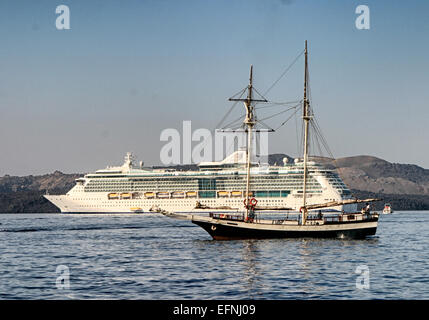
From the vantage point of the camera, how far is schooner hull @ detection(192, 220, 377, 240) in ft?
223

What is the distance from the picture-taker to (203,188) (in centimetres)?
17788

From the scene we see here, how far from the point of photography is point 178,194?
17812 centimetres

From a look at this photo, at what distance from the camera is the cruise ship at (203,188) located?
16800cm

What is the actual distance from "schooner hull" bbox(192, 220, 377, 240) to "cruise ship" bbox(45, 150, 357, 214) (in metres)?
92.1

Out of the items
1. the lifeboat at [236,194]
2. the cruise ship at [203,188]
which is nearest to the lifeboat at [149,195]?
the cruise ship at [203,188]

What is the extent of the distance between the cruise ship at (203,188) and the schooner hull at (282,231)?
302 ft

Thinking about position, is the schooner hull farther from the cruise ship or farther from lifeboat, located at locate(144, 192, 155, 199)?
lifeboat, located at locate(144, 192, 155, 199)

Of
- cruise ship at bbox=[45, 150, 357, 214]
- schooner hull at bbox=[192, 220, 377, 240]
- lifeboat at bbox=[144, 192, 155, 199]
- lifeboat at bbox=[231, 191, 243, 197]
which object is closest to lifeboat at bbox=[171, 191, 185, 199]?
cruise ship at bbox=[45, 150, 357, 214]

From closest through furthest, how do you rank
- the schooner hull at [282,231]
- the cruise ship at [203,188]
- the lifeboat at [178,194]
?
the schooner hull at [282,231], the cruise ship at [203,188], the lifeboat at [178,194]

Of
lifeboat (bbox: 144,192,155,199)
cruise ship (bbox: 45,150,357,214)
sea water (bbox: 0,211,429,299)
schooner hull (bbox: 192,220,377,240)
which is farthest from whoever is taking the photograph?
lifeboat (bbox: 144,192,155,199)

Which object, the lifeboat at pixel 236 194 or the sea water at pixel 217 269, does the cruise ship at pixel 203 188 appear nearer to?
the lifeboat at pixel 236 194
